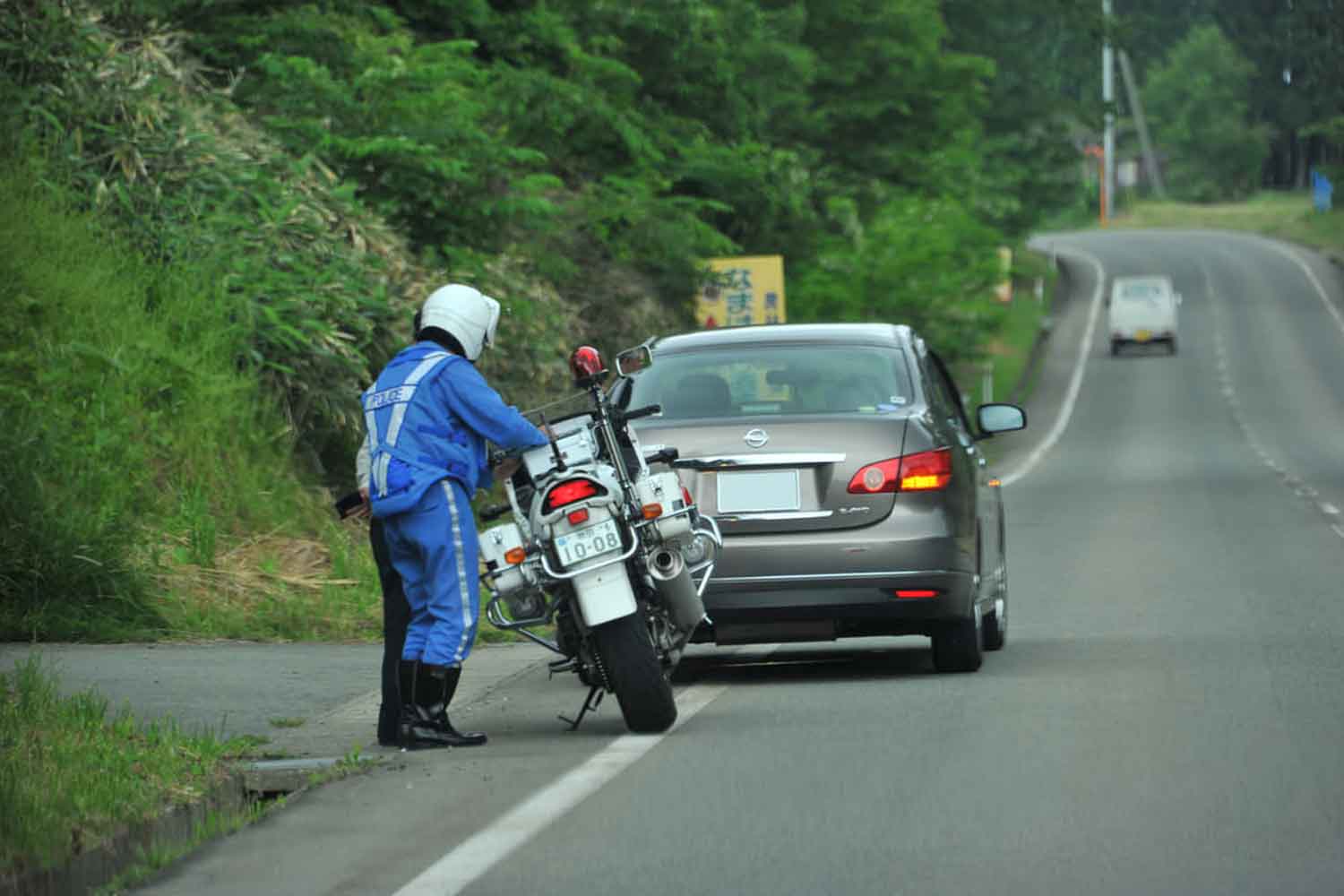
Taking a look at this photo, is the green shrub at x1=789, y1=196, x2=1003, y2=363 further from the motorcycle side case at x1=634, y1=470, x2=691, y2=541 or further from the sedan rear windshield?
the motorcycle side case at x1=634, y1=470, x2=691, y2=541

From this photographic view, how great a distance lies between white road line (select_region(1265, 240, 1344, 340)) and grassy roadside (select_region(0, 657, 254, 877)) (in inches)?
2868

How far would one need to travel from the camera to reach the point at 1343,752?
27.8 feet

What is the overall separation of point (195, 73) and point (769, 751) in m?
14.4

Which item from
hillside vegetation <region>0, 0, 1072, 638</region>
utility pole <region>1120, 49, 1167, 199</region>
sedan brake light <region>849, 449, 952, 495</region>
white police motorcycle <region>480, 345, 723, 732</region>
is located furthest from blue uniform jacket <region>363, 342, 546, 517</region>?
utility pole <region>1120, 49, 1167, 199</region>

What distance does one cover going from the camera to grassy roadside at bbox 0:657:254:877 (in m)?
6.72

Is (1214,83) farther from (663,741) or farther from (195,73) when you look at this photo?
(663,741)

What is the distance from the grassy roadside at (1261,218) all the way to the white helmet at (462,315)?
97751mm

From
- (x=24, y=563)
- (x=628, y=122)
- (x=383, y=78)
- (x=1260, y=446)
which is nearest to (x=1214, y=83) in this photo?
(x=1260, y=446)

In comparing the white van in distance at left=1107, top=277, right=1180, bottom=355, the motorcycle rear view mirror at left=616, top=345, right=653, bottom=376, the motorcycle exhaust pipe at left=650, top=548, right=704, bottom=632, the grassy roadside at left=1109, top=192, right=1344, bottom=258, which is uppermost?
the motorcycle rear view mirror at left=616, top=345, right=653, bottom=376

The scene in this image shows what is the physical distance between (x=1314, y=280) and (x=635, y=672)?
295 ft

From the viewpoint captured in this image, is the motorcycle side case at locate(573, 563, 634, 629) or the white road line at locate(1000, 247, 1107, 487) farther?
the white road line at locate(1000, 247, 1107, 487)

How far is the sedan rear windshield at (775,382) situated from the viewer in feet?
36.4

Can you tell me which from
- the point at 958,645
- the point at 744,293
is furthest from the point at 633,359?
the point at 744,293

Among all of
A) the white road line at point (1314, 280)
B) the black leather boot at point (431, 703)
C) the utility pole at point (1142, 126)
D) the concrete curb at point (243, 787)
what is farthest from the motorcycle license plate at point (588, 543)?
the utility pole at point (1142, 126)
